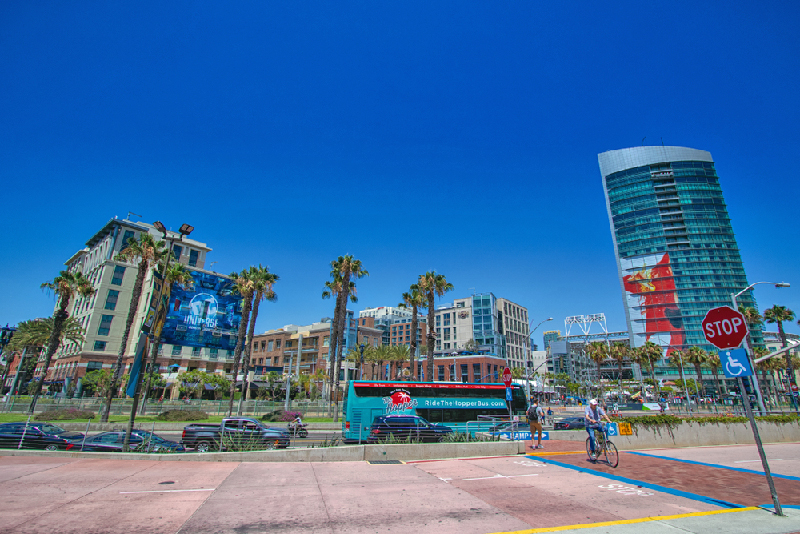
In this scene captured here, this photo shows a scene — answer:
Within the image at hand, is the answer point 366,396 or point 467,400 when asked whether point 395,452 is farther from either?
point 467,400

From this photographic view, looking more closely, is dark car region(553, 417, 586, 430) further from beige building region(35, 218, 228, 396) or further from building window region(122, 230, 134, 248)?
building window region(122, 230, 134, 248)

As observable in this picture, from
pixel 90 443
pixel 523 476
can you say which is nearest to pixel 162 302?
pixel 90 443

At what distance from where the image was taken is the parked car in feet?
52.3

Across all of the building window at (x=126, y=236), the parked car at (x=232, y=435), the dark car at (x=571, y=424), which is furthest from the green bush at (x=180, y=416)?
the building window at (x=126, y=236)

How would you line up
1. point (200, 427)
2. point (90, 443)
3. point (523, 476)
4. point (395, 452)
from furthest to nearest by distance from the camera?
1. point (200, 427)
2. point (90, 443)
3. point (395, 452)
4. point (523, 476)

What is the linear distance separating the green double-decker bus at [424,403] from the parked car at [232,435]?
517 cm

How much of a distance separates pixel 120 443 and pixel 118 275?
74.4m

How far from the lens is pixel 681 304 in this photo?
123750 millimetres

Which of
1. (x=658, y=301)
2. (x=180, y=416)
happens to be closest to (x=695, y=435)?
(x=180, y=416)

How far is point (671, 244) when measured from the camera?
5098 inches

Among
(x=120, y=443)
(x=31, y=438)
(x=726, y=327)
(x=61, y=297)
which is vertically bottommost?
(x=120, y=443)

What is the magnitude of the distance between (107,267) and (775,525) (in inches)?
3664

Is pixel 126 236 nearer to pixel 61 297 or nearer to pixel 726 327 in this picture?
pixel 61 297

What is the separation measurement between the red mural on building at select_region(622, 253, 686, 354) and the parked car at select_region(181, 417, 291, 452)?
5335 inches
